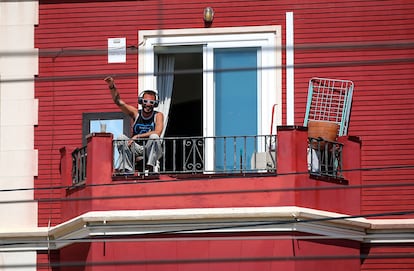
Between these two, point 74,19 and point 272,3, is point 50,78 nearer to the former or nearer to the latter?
point 74,19

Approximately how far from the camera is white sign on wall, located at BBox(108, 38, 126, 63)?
66.9 ft

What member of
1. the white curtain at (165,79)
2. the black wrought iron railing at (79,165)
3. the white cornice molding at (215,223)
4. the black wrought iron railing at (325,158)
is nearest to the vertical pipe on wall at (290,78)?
the black wrought iron railing at (325,158)

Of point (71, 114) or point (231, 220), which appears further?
point (71, 114)

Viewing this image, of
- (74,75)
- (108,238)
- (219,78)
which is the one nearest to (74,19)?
(74,75)

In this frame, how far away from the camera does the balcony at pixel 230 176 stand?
18.5 metres

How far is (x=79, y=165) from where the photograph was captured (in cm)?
1955

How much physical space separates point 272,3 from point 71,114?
3265 millimetres

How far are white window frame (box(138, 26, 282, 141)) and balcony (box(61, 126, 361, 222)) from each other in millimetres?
531

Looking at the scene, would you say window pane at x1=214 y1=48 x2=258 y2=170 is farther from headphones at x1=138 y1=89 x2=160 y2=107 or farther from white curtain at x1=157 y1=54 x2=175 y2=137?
headphones at x1=138 y1=89 x2=160 y2=107

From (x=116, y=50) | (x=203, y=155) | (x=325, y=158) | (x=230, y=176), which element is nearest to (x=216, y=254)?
(x=230, y=176)

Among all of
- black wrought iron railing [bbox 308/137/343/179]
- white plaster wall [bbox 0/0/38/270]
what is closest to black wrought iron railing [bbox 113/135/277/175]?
black wrought iron railing [bbox 308/137/343/179]

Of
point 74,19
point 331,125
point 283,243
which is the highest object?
point 74,19

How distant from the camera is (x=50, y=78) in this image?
66.8ft

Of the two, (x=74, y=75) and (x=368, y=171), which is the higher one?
(x=74, y=75)
